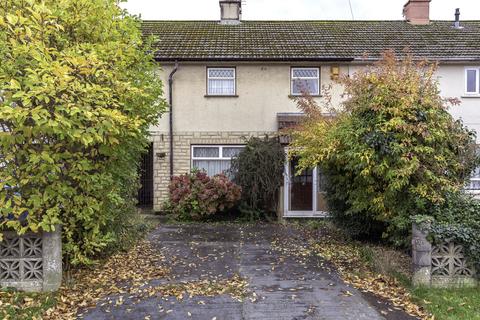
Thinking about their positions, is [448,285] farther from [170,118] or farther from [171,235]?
[170,118]

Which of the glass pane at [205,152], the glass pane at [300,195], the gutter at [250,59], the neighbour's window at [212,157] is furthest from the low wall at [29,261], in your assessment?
the gutter at [250,59]

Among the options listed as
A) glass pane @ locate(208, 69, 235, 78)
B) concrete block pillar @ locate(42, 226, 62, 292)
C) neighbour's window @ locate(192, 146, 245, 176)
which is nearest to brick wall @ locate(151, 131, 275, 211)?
neighbour's window @ locate(192, 146, 245, 176)

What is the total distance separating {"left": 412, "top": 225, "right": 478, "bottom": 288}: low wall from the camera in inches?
222

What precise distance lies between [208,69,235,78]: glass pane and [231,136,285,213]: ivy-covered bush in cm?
257

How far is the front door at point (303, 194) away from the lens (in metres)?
12.8

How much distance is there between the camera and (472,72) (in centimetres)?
1369

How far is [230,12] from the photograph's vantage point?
17.4 meters

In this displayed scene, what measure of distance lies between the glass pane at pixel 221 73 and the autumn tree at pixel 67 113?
7.03m

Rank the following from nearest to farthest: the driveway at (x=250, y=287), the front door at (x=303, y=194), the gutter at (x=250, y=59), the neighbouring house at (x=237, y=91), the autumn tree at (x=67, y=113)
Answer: the driveway at (x=250, y=287), the autumn tree at (x=67, y=113), the front door at (x=303, y=194), the gutter at (x=250, y=59), the neighbouring house at (x=237, y=91)

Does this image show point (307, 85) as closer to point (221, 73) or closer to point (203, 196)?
point (221, 73)

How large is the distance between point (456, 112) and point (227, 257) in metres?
10.0

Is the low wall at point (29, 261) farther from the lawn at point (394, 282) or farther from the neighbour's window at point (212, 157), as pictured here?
the neighbour's window at point (212, 157)

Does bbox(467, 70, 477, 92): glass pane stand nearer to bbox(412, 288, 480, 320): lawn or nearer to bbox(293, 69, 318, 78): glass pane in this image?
bbox(293, 69, 318, 78): glass pane

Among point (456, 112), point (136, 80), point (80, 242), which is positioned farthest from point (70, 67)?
point (456, 112)
